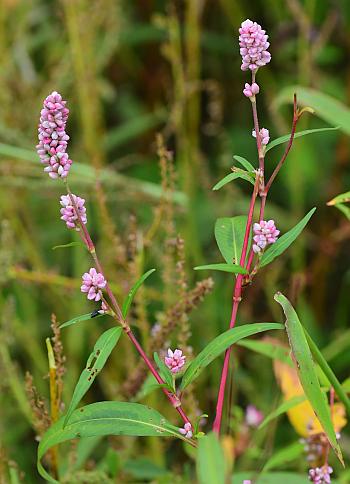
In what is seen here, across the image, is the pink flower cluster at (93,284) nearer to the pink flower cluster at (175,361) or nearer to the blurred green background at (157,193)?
the pink flower cluster at (175,361)

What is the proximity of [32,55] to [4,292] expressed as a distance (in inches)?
33.9

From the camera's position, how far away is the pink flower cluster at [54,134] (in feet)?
1.92

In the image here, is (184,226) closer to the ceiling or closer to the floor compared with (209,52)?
closer to the floor

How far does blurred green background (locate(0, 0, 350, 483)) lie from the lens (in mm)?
1170

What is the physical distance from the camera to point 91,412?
2.14 feet

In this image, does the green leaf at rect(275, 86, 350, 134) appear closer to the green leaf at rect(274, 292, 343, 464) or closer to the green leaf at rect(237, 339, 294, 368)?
the green leaf at rect(237, 339, 294, 368)

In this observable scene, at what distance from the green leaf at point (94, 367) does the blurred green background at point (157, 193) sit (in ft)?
0.76

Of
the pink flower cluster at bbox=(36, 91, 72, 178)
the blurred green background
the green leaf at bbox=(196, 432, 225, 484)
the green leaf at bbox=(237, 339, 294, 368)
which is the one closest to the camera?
the green leaf at bbox=(196, 432, 225, 484)

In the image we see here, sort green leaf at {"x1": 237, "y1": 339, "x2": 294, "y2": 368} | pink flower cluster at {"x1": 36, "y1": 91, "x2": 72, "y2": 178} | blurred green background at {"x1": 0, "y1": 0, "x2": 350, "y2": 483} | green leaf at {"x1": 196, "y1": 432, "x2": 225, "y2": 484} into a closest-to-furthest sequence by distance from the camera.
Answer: green leaf at {"x1": 196, "y1": 432, "x2": 225, "y2": 484}
pink flower cluster at {"x1": 36, "y1": 91, "x2": 72, "y2": 178}
green leaf at {"x1": 237, "y1": 339, "x2": 294, "y2": 368}
blurred green background at {"x1": 0, "y1": 0, "x2": 350, "y2": 483}

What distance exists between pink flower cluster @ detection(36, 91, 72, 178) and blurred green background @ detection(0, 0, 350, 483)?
278 mm

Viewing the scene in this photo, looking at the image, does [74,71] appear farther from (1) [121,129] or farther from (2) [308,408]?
(2) [308,408]

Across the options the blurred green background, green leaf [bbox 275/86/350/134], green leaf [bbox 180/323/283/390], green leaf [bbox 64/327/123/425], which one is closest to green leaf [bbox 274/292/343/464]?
green leaf [bbox 180/323/283/390]

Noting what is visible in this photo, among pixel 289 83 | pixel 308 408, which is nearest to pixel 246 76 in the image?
pixel 289 83

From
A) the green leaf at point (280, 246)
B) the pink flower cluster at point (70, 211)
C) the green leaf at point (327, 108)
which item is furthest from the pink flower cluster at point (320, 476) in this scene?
the green leaf at point (327, 108)
